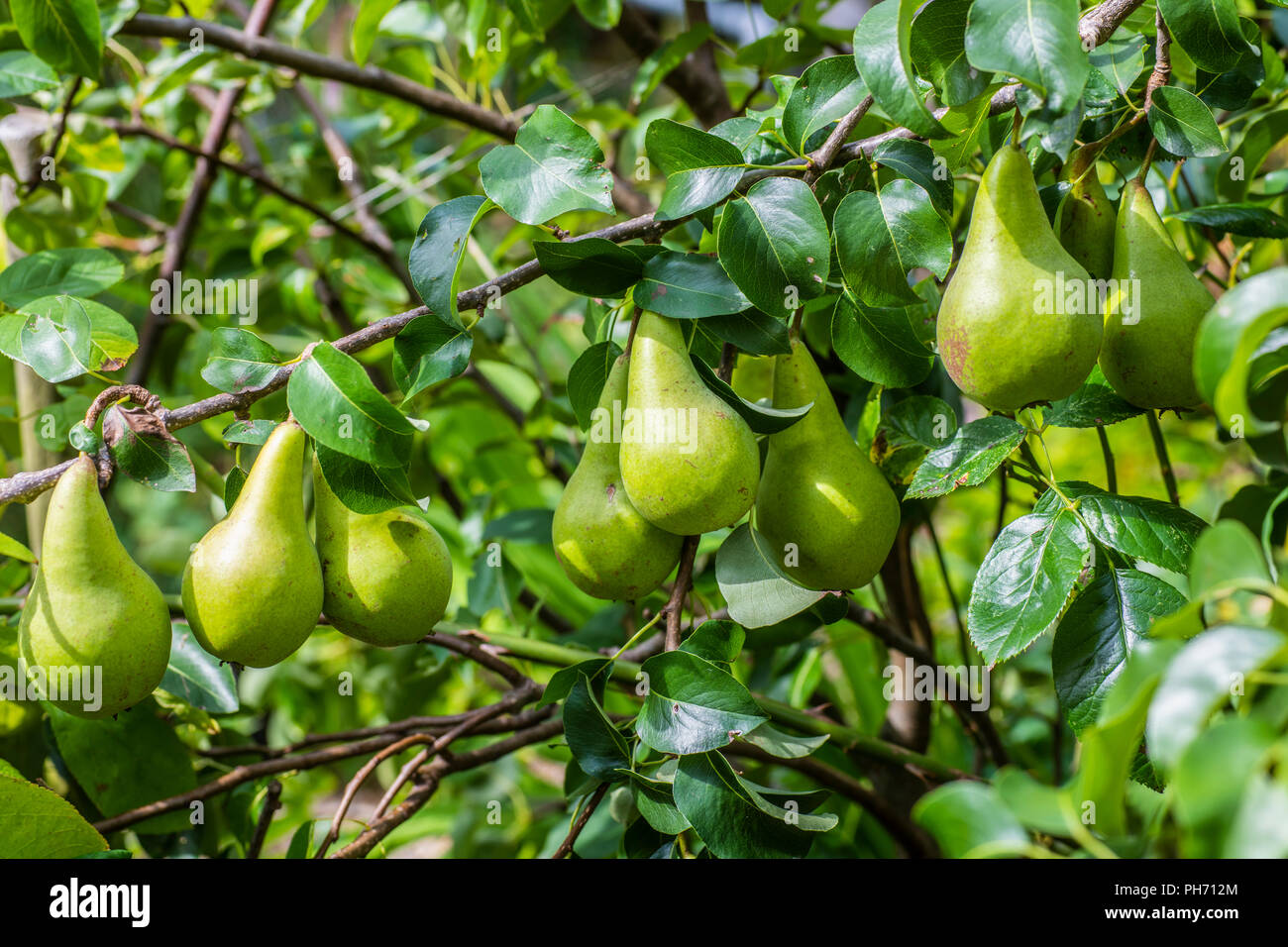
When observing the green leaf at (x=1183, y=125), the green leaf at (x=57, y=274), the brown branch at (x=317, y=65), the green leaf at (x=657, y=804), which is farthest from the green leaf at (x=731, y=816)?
the brown branch at (x=317, y=65)

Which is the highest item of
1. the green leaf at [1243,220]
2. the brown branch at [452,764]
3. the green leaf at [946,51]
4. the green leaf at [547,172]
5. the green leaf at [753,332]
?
the green leaf at [946,51]

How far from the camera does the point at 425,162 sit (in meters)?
1.54

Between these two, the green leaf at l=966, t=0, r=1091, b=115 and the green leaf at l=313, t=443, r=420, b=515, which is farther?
the green leaf at l=313, t=443, r=420, b=515

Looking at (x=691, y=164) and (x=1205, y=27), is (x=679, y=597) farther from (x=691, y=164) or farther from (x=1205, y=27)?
(x=1205, y=27)

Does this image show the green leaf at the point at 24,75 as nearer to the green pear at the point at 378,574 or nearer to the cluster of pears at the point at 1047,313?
the green pear at the point at 378,574

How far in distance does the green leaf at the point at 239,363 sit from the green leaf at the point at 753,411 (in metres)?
0.29

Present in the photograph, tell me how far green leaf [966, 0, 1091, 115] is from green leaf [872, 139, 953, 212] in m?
0.13

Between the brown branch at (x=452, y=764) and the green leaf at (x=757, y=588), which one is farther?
the brown branch at (x=452, y=764)

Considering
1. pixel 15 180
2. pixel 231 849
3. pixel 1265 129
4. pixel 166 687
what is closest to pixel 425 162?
pixel 15 180

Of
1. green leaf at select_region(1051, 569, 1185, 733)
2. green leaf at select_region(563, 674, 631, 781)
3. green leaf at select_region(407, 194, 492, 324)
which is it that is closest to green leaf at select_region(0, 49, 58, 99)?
green leaf at select_region(407, 194, 492, 324)

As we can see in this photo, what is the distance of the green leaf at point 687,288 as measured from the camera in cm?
66

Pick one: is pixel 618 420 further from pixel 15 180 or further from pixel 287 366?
pixel 15 180

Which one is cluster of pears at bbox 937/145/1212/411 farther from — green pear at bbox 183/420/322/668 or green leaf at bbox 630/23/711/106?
green leaf at bbox 630/23/711/106

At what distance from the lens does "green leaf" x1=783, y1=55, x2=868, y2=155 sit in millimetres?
685
